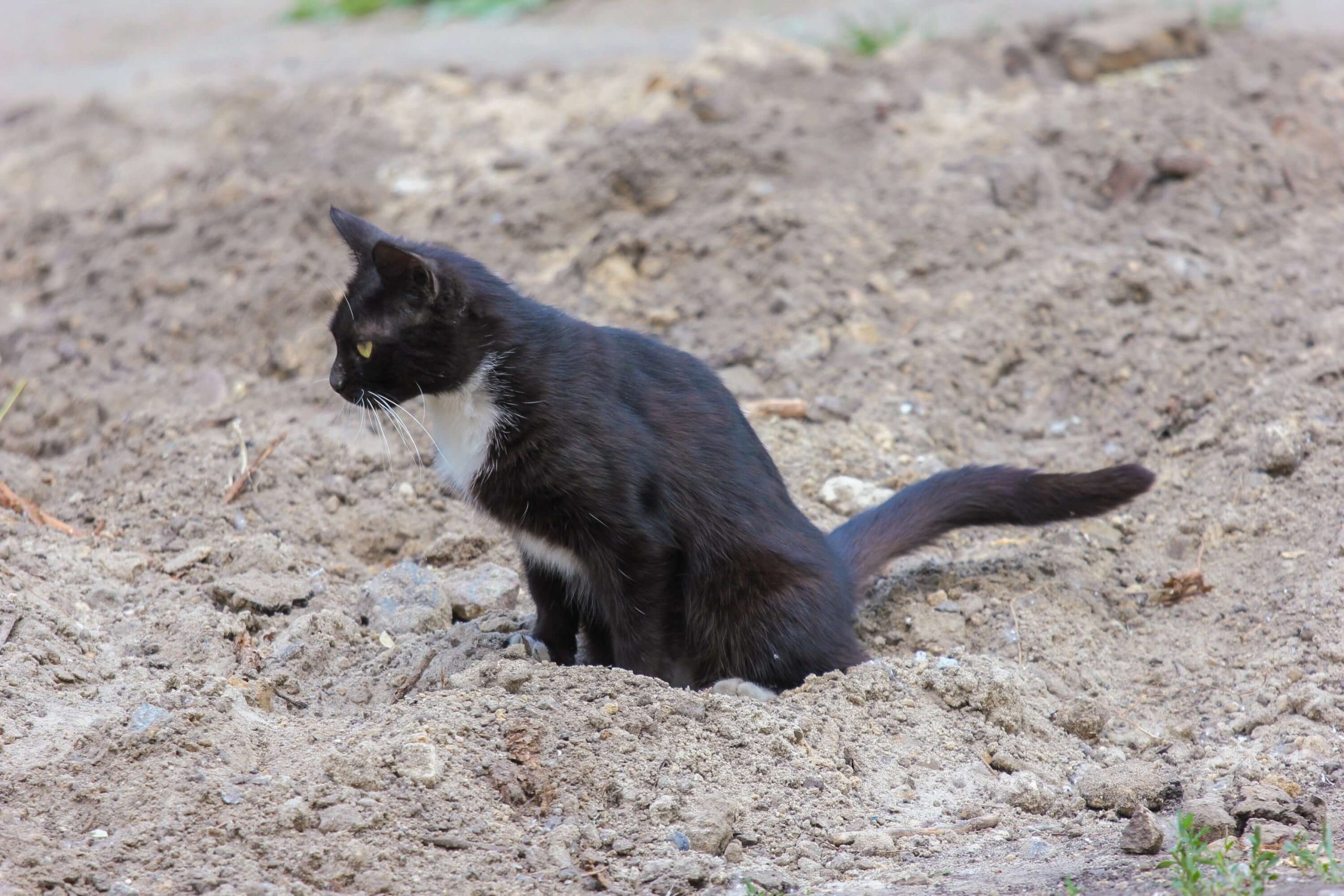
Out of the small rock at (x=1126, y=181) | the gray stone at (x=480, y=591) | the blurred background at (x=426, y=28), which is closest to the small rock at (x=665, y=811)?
the gray stone at (x=480, y=591)

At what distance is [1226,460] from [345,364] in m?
3.04

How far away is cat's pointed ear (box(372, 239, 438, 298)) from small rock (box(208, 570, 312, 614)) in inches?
45.4

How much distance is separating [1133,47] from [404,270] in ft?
15.7

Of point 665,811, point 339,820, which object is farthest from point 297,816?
point 665,811

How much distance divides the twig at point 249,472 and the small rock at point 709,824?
2.37 metres

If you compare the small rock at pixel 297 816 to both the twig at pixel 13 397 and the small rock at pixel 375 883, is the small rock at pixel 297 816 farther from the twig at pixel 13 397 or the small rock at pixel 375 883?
the twig at pixel 13 397

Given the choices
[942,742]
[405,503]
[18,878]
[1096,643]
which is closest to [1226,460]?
[1096,643]

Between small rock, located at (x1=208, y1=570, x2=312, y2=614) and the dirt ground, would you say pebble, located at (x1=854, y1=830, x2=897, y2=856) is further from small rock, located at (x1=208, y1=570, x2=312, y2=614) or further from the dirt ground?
small rock, located at (x1=208, y1=570, x2=312, y2=614)

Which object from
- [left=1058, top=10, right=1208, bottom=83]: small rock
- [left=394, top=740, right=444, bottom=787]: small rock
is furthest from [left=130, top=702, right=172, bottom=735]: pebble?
[left=1058, top=10, right=1208, bottom=83]: small rock

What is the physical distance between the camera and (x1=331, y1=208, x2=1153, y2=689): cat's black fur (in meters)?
3.43

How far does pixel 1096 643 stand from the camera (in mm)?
3924

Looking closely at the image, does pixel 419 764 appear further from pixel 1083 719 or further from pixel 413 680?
pixel 1083 719

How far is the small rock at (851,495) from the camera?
15.0 feet

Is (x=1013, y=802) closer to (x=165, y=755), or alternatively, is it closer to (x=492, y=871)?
(x=492, y=871)
